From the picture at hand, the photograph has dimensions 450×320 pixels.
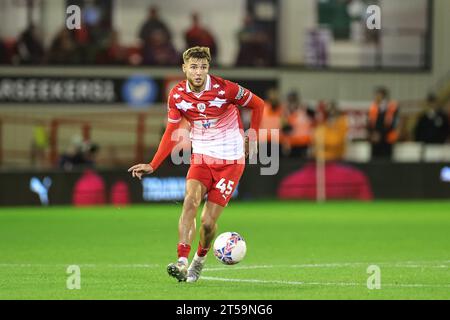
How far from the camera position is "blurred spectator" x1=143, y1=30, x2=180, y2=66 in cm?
2916

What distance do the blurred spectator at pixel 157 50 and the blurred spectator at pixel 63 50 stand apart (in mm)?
1677

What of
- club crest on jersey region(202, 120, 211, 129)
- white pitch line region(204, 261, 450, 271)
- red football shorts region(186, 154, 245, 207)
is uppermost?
club crest on jersey region(202, 120, 211, 129)

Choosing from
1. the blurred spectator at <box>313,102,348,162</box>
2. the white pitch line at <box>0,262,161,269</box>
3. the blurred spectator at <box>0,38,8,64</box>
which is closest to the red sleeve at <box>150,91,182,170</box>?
the white pitch line at <box>0,262,161,269</box>

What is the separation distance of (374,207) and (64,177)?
19.1 feet

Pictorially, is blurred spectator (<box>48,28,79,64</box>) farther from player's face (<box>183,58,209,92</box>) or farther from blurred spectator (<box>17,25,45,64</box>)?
player's face (<box>183,58,209,92</box>)

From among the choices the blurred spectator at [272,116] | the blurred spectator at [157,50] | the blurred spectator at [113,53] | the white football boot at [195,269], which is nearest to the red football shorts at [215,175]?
the white football boot at [195,269]

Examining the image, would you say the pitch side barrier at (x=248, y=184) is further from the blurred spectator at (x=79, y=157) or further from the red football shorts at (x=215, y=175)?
the red football shorts at (x=215, y=175)

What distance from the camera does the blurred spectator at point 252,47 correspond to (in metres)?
29.9

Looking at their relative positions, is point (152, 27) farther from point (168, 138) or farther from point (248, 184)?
point (168, 138)

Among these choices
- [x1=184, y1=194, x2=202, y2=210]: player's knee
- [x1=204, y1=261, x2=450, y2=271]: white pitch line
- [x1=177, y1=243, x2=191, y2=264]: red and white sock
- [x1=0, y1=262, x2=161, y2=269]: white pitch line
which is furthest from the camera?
[x1=0, y1=262, x2=161, y2=269]: white pitch line

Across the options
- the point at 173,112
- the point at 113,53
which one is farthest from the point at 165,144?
the point at 113,53

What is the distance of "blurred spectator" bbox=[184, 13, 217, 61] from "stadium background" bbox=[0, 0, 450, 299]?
1.61ft

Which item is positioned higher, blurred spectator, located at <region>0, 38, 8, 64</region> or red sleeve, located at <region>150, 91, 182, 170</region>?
blurred spectator, located at <region>0, 38, 8, 64</region>

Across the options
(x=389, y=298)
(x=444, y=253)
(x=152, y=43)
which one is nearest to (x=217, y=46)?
(x=152, y=43)
